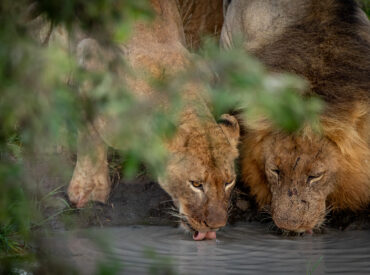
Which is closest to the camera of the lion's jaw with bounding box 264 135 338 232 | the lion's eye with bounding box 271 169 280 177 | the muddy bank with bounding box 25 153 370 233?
the lion's jaw with bounding box 264 135 338 232

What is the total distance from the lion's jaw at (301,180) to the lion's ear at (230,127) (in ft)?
1.00

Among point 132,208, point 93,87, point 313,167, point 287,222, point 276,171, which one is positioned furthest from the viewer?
point 132,208

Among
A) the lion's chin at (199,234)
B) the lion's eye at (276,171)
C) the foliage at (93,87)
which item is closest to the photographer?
the foliage at (93,87)

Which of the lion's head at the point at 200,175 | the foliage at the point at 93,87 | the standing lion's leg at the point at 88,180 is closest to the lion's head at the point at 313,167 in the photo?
the lion's head at the point at 200,175

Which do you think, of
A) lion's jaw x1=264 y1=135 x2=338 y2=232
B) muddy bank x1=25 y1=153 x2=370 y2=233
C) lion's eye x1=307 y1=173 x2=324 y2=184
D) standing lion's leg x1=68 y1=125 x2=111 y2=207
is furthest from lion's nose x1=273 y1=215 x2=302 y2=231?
standing lion's leg x1=68 y1=125 x2=111 y2=207

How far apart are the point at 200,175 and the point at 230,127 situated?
1.97 feet

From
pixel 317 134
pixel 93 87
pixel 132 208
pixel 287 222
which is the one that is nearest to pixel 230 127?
pixel 317 134

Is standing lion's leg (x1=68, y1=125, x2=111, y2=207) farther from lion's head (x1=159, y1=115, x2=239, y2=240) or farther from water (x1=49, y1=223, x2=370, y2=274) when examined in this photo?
lion's head (x1=159, y1=115, x2=239, y2=240)

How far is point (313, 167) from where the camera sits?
17.0 feet

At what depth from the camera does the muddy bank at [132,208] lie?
5.52 meters

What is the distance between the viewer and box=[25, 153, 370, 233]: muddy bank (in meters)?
5.52

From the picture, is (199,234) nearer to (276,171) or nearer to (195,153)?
(195,153)

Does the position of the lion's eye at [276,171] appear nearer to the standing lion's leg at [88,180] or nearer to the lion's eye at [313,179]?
the lion's eye at [313,179]

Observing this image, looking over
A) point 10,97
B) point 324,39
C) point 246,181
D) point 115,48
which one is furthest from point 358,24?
point 10,97
